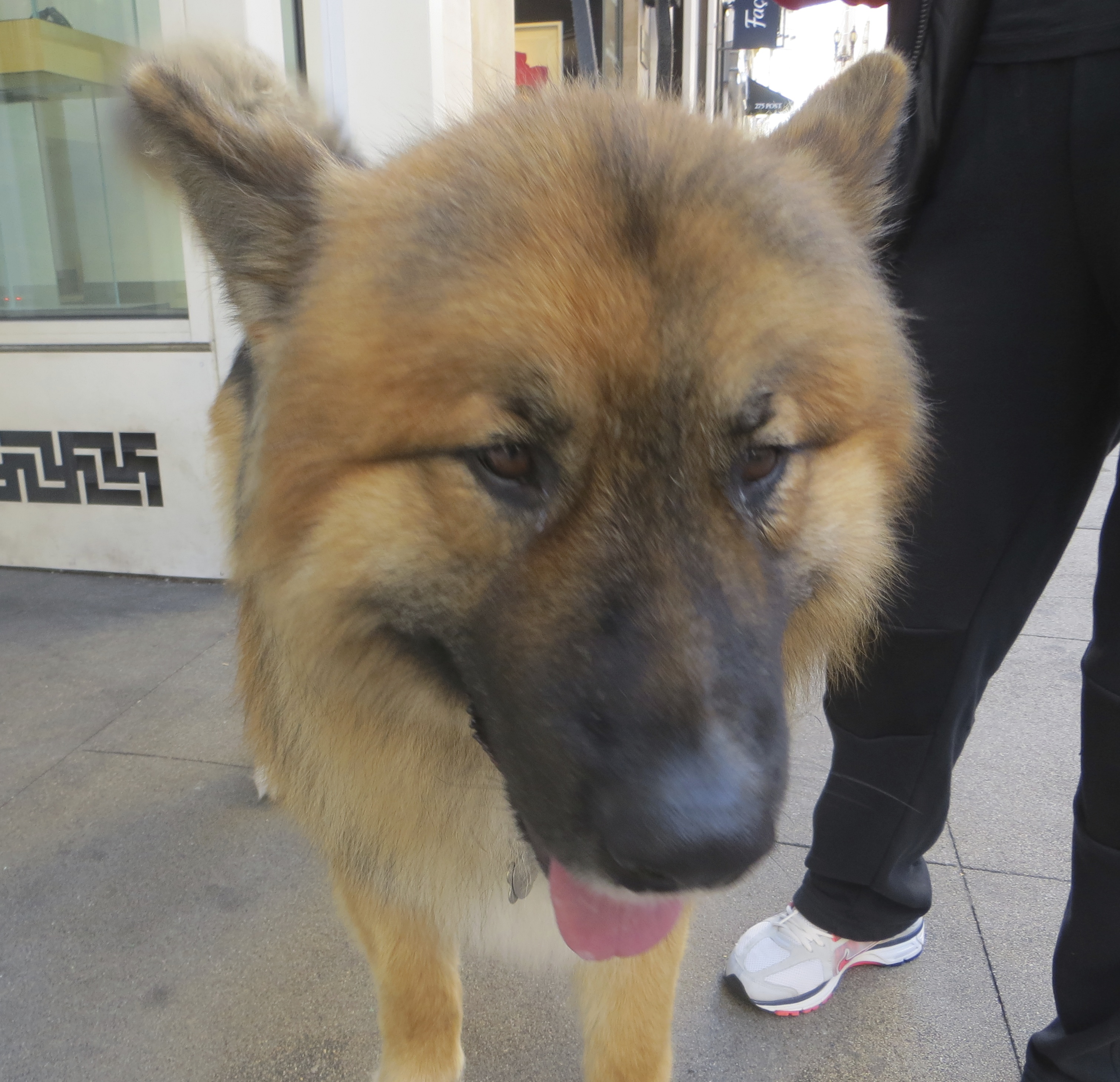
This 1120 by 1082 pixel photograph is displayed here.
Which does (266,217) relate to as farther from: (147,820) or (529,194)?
(147,820)

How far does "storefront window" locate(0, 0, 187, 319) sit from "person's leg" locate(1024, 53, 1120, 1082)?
407cm

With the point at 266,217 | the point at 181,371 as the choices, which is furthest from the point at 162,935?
the point at 181,371

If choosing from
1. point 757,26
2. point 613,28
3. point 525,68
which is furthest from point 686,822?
point 757,26

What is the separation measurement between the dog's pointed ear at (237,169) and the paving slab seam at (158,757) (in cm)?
197

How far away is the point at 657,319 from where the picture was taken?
1.05 meters

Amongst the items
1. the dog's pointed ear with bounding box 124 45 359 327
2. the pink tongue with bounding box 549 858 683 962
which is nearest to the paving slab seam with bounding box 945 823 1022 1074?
the pink tongue with bounding box 549 858 683 962

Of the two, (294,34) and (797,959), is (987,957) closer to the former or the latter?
(797,959)

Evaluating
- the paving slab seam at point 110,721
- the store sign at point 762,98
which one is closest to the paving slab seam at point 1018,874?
the paving slab seam at point 110,721

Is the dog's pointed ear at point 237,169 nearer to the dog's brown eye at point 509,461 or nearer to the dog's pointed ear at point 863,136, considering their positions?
the dog's brown eye at point 509,461

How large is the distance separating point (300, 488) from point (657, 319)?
549 millimetres

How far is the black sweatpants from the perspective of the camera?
141cm

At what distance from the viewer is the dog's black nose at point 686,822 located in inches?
35.5

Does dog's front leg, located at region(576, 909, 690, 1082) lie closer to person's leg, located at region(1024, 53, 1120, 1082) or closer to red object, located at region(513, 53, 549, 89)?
person's leg, located at region(1024, 53, 1120, 1082)

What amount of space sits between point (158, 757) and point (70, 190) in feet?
11.4
